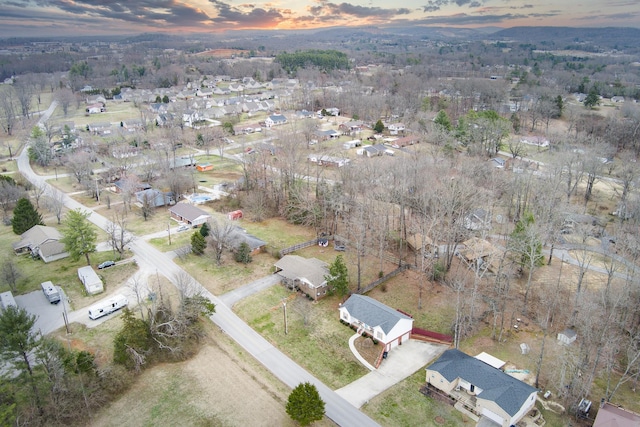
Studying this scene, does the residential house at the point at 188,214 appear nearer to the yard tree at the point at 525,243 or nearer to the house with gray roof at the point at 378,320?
the house with gray roof at the point at 378,320

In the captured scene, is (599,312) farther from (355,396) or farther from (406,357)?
(355,396)

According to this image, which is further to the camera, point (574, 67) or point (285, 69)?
point (285, 69)

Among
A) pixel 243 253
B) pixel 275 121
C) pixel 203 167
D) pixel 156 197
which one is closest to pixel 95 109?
pixel 275 121

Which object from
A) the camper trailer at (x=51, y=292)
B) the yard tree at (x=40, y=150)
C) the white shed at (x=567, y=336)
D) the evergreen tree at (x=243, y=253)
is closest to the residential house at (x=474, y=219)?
the white shed at (x=567, y=336)

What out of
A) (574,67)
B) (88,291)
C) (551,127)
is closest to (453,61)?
(574,67)

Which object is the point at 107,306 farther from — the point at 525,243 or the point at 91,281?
the point at 525,243
